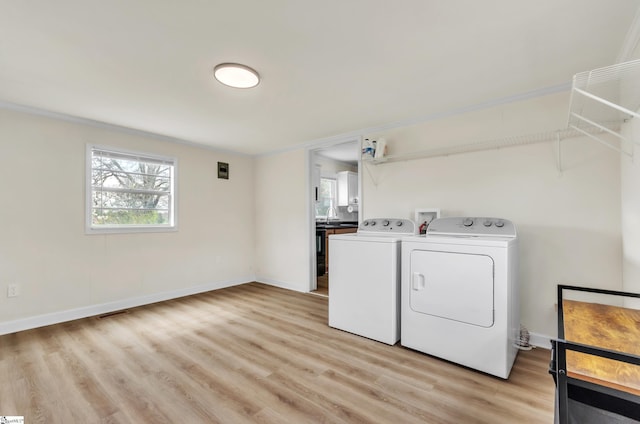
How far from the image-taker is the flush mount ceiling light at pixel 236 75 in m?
2.02

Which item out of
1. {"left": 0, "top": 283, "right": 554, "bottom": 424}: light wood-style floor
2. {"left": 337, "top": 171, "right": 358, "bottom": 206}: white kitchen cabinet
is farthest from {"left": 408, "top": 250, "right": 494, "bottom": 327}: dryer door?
{"left": 337, "top": 171, "right": 358, "bottom": 206}: white kitchen cabinet

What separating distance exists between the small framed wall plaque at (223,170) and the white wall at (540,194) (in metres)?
3.03

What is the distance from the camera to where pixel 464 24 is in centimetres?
159

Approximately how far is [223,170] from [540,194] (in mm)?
3969

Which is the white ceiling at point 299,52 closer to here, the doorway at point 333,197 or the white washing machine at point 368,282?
the white washing machine at point 368,282

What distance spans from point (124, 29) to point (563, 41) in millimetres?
2566

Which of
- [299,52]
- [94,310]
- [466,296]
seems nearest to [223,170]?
[94,310]

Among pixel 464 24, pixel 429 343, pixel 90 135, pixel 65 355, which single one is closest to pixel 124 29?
pixel 464 24

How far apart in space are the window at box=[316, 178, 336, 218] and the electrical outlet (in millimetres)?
4304

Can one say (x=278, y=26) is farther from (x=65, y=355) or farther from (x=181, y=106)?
(x=65, y=355)

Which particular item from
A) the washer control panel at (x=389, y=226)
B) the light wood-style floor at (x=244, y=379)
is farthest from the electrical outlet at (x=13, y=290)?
the washer control panel at (x=389, y=226)

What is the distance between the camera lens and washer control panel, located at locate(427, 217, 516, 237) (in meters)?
2.27

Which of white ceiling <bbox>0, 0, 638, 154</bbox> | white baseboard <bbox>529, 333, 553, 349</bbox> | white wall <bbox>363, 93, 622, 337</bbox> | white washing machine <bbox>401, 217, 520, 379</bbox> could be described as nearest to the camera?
white ceiling <bbox>0, 0, 638, 154</bbox>

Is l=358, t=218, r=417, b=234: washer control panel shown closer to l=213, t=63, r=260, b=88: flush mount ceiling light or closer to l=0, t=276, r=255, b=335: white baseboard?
l=213, t=63, r=260, b=88: flush mount ceiling light
